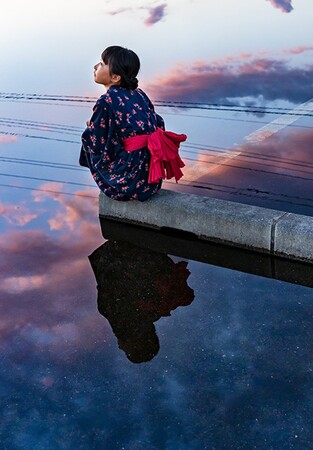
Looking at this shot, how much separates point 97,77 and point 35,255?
1.39 metres

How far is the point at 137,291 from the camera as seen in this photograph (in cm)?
405

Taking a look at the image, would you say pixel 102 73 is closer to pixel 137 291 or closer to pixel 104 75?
pixel 104 75

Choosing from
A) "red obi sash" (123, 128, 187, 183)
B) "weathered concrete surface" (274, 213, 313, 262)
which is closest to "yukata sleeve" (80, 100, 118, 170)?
"red obi sash" (123, 128, 187, 183)

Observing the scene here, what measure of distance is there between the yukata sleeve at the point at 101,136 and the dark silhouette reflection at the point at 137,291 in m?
0.66

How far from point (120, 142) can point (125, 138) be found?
0.05m

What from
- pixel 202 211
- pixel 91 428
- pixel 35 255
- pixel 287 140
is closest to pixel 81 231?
pixel 35 255

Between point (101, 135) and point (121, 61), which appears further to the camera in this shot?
point (101, 135)

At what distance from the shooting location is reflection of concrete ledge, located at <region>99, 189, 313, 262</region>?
419cm

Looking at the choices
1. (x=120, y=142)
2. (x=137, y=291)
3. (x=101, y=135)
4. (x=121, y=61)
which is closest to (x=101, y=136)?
(x=101, y=135)

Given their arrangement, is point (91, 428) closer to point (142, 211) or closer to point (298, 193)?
point (142, 211)

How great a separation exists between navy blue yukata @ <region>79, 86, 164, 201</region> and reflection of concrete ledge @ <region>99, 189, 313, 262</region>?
0.16m

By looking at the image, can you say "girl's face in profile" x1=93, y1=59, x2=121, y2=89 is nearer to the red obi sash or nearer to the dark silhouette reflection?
the red obi sash

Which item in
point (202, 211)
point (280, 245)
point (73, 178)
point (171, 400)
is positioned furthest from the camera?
point (73, 178)

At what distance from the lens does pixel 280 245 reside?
427cm
